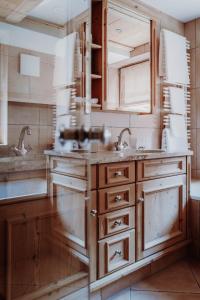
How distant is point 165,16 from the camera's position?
101 inches

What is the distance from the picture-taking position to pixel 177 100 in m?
2.57

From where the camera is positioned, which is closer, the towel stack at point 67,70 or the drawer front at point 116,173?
the drawer front at point 116,173

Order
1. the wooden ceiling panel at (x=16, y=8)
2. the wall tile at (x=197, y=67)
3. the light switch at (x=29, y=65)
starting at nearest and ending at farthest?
1. the wooden ceiling panel at (x=16, y=8)
2. the light switch at (x=29, y=65)
3. the wall tile at (x=197, y=67)

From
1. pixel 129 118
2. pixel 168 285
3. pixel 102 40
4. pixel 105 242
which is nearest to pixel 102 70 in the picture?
pixel 102 40

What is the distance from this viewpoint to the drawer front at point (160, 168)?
5.57ft

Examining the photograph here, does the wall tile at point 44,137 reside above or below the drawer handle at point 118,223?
above

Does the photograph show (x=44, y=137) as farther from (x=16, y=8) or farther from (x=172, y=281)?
(x=172, y=281)

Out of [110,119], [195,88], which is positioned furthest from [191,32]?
[110,119]

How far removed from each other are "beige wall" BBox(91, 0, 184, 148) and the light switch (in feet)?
2.01

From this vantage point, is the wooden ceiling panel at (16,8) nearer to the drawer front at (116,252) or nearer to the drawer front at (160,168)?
the drawer front at (160,168)

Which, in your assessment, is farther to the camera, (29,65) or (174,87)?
(174,87)

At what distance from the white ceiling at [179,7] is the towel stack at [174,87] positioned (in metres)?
0.21

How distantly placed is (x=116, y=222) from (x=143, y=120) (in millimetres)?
1178

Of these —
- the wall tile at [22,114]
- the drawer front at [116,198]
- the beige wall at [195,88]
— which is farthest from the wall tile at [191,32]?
the wall tile at [22,114]
